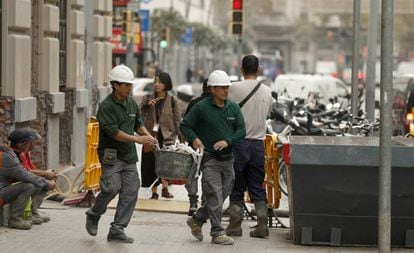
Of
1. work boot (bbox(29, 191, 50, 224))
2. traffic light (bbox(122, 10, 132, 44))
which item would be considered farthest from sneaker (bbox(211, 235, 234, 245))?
traffic light (bbox(122, 10, 132, 44))

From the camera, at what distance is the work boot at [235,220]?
12.6 m

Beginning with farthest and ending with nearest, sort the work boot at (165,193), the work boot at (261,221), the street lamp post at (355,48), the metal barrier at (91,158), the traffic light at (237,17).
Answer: the traffic light at (237,17) < the street lamp post at (355,48) < the work boot at (165,193) < the metal barrier at (91,158) < the work boot at (261,221)

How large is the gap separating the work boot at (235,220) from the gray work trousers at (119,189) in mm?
1210

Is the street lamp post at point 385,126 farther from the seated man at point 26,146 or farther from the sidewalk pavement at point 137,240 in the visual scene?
the seated man at point 26,146

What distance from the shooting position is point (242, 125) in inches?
470

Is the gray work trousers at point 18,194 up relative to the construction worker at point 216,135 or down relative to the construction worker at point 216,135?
down

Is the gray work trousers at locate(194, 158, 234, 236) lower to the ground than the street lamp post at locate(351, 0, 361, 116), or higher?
lower

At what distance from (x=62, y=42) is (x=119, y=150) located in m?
7.63

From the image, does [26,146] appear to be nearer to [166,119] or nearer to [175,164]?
[175,164]

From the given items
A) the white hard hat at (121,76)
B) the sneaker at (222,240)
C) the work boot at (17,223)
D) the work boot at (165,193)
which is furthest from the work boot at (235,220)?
the work boot at (165,193)

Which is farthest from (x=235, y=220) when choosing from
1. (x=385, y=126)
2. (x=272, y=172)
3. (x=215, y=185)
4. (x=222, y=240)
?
(x=385, y=126)

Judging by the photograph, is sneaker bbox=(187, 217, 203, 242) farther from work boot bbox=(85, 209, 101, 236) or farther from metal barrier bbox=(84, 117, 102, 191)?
metal barrier bbox=(84, 117, 102, 191)

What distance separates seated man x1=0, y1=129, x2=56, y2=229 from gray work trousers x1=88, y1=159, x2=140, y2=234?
822 mm

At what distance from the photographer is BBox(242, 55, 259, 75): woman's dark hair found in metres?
12.7
